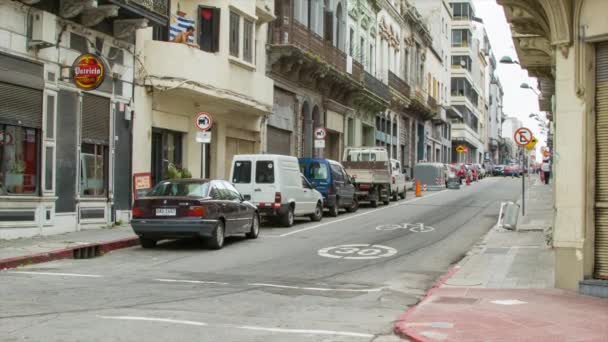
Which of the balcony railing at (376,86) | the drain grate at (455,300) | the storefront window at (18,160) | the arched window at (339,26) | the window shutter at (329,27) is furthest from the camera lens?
the balcony railing at (376,86)

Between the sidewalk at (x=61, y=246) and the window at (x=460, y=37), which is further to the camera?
the window at (x=460, y=37)

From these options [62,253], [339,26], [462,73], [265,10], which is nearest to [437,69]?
[462,73]

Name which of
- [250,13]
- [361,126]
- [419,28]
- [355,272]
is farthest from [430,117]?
[355,272]

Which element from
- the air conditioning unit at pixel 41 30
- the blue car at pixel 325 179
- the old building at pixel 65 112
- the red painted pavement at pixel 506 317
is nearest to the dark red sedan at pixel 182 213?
the old building at pixel 65 112

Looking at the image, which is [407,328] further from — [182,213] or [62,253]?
[62,253]

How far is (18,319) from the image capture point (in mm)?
8141

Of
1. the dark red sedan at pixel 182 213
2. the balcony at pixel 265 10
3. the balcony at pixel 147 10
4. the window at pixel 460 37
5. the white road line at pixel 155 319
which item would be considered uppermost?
the window at pixel 460 37

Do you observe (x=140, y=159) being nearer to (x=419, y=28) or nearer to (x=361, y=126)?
(x=361, y=126)

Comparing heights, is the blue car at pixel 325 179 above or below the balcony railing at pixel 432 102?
below

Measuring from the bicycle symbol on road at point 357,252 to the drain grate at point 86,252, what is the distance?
15.0ft

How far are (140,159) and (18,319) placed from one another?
14.2m

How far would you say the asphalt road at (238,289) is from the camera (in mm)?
7961

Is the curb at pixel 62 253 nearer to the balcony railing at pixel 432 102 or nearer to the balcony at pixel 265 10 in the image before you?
the balcony at pixel 265 10

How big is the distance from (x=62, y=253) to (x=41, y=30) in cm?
563
